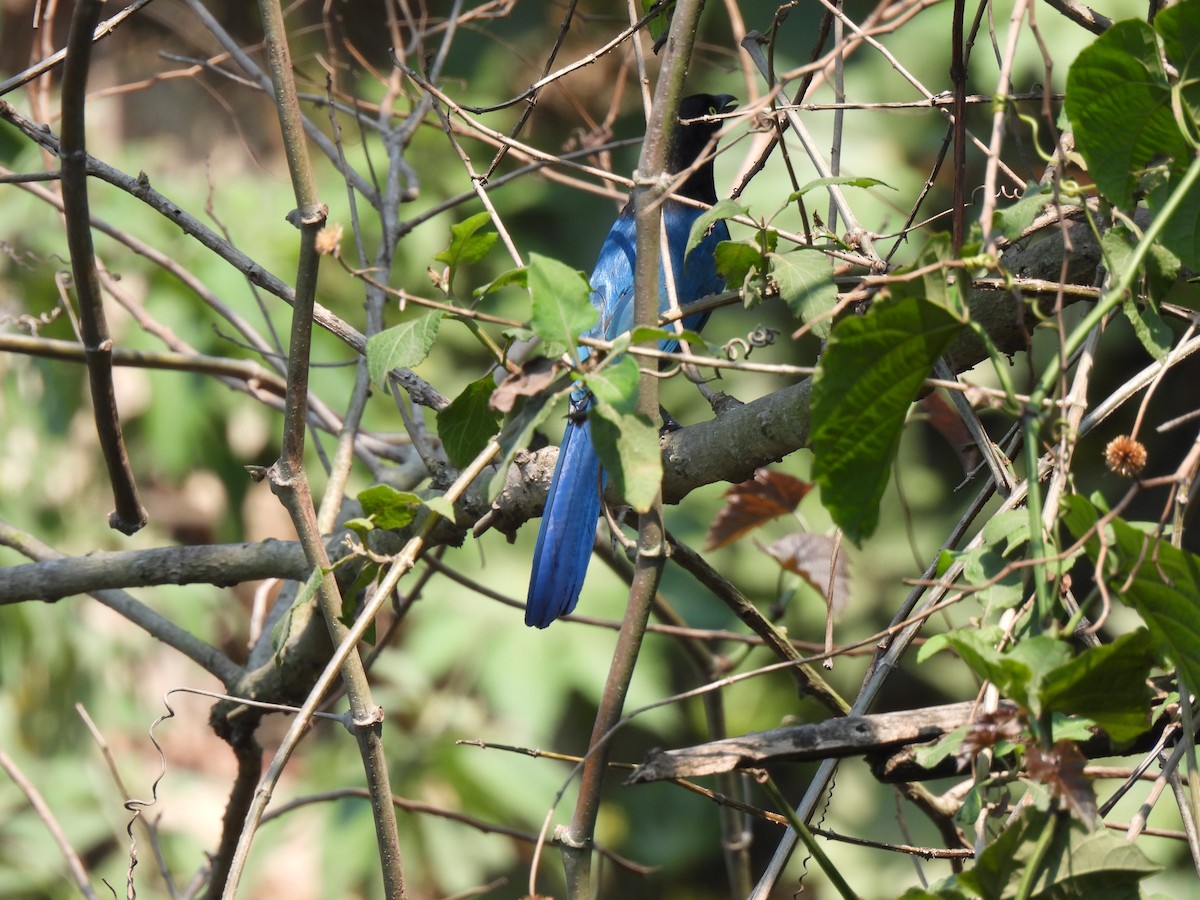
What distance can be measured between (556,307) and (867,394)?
1.02 ft

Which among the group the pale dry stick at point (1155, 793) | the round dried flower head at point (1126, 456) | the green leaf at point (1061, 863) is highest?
the round dried flower head at point (1126, 456)

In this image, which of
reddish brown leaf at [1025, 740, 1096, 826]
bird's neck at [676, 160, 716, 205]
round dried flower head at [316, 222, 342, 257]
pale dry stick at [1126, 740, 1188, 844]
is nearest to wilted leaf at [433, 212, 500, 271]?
round dried flower head at [316, 222, 342, 257]

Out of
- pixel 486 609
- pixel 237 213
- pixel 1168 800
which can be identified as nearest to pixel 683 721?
pixel 486 609

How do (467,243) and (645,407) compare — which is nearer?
(645,407)

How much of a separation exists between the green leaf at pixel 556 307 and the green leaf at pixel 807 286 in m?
0.27

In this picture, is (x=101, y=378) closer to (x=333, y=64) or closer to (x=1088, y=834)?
(x=333, y=64)

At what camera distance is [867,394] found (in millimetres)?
1025

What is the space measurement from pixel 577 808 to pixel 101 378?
1.04 metres

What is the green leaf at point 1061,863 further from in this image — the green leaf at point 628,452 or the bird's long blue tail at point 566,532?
the bird's long blue tail at point 566,532

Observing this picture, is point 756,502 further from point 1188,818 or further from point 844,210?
point 1188,818

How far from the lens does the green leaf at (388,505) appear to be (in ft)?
4.29

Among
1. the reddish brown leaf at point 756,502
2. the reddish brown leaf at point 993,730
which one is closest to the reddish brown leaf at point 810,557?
the reddish brown leaf at point 756,502

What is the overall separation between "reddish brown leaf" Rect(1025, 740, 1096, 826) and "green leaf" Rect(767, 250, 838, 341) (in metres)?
0.52

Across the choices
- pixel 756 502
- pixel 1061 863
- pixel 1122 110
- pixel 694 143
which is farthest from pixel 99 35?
pixel 694 143
